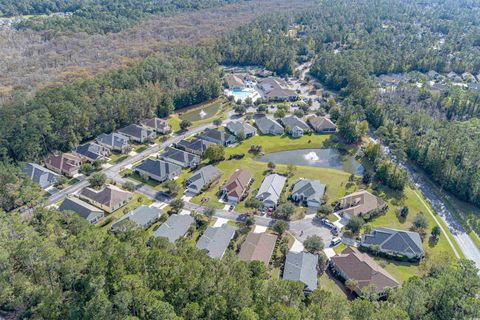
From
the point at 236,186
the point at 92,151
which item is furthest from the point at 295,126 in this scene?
the point at 92,151

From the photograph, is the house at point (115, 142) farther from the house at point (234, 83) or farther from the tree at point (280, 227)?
the house at point (234, 83)

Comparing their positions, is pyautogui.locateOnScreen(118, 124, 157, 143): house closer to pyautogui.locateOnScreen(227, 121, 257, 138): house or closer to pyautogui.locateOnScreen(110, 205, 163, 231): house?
pyautogui.locateOnScreen(227, 121, 257, 138): house

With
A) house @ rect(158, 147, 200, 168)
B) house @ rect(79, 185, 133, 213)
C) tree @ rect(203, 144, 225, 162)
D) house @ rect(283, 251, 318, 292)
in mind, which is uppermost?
tree @ rect(203, 144, 225, 162)

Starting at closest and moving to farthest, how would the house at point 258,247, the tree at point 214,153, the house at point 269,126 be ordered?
the house at point 258,247, the tree at point 214,153, the house at point 269,126

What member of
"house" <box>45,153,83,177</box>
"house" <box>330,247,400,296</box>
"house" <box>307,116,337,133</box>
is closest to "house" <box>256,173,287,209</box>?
"house" <box>330,247,400,296</box>

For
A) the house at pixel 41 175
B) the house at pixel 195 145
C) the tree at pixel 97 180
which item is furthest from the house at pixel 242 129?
the house at pixel 41 175

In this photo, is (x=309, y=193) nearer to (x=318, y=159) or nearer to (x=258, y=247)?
(x=258, y=247)
